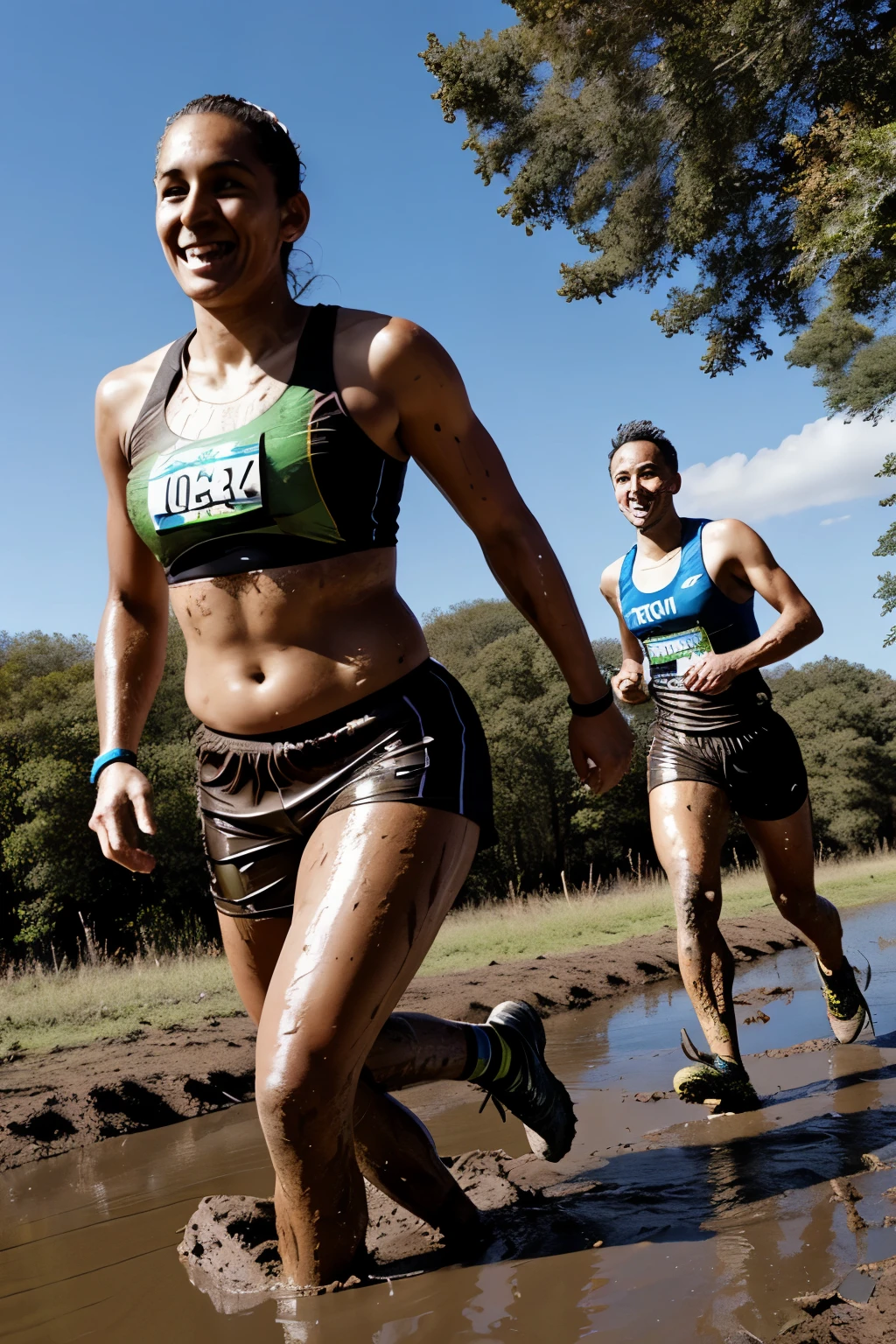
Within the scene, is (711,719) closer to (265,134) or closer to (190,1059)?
(265,134)

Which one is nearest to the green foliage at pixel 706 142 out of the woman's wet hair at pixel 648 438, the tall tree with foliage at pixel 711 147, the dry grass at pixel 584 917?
the tall tree with foliage at pixel 711 147

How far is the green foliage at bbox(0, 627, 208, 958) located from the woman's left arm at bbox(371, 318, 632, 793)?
2468 centimetres

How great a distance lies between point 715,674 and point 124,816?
2.58 metres

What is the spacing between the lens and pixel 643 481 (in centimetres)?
477

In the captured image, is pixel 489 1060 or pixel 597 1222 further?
pixel 489 1060

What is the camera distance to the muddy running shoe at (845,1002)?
4.70 meters

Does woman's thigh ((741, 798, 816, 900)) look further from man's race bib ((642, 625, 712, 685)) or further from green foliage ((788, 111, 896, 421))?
green foliage ((788, 111, 896, 421))

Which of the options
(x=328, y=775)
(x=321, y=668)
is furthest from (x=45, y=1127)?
(x=321, y=668)

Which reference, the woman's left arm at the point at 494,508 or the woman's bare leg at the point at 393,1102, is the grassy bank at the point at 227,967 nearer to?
the woman's bare leg at the point at 393,1102

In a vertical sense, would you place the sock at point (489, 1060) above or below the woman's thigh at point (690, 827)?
below

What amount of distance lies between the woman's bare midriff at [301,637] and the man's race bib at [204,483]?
0.14m

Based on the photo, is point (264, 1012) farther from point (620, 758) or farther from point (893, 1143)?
point (893, 1143)

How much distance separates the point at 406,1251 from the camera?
268 cm

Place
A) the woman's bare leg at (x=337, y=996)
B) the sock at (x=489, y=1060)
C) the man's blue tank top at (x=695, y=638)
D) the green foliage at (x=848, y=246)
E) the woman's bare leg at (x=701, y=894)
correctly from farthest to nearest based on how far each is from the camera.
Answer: the green foliage at (x=848, y=246), the man's blue tank top at (x=695, y=638), the woman's bare leg at (x=701, y=894), the sock at (x=489, y=1060), the woman's bare leg at (x=337, y=996)
